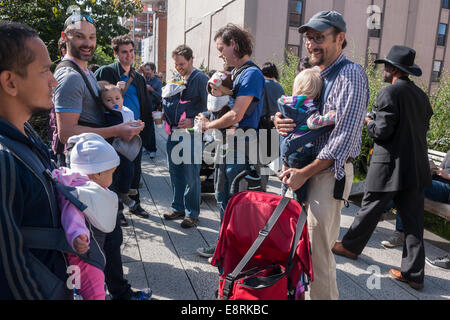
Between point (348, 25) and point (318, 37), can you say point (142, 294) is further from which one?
point (348, 25)

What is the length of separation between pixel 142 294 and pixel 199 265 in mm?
816

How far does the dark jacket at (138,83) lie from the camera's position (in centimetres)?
436

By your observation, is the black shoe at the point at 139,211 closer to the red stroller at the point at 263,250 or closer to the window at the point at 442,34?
the red stroller at the point at 263,250

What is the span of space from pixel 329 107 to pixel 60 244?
175 centimetres

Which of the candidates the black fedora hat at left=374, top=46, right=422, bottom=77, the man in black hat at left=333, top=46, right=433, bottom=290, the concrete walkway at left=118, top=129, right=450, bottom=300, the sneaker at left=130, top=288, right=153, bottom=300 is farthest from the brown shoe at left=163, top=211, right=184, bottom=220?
the black fedora hat at left=374, top=46, right=422, bottom=77

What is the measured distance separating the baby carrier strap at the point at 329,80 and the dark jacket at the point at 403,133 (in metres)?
1.23

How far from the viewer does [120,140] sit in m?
3.58

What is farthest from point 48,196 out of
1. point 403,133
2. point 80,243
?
point 403,133

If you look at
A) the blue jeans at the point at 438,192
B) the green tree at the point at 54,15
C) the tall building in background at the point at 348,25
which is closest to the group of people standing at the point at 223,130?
the blue jeans at the point at 438,192

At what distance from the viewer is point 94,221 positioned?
5.55 ft

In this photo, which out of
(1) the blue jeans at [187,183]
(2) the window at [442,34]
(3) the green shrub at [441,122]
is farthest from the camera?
(2) the window at [442,34]

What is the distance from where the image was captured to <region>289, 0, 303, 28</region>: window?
2236 centimetres

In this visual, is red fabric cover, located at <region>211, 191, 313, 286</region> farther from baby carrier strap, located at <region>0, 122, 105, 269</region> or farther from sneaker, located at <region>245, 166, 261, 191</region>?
baby carrier strap, located at <region>0, 122, 105, 269</region>
